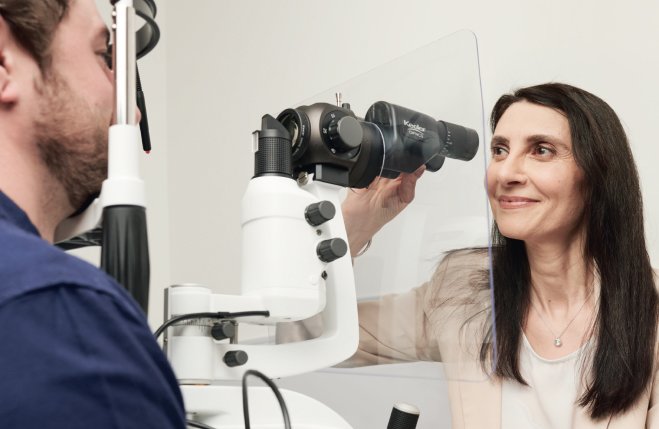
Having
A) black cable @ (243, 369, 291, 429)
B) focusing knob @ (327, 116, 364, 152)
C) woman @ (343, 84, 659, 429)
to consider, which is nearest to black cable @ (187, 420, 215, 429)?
black cable @ (243, 369, 291, 429)

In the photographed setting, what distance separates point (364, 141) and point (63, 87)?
396mm

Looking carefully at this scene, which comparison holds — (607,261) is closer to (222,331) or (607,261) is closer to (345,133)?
(345,133)

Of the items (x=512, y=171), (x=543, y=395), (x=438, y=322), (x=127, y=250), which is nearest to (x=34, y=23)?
(x=127, y=250)

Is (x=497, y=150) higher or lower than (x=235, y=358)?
higher

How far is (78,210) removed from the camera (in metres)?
0.73

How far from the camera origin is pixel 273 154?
88 centimetres

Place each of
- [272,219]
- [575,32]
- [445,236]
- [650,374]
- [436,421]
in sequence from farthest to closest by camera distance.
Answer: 1. [575,32]
2. [650,374]
3. [436,421]
4. [445,236]
5. [272,219]

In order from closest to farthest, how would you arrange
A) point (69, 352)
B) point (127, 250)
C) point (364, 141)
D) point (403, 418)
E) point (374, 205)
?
point (69, 352) → point (127, 250) → point (403, 418) → point (364, 141) → point (374, 205)

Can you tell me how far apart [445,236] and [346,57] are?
4.38 feet

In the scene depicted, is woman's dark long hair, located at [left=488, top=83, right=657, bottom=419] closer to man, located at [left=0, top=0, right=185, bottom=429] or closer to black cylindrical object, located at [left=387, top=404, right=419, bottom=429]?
black cylindrical object, located at [left=387, top=404, right=419, bottom=429]

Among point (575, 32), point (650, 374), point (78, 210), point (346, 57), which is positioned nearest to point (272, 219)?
point (78, 210)

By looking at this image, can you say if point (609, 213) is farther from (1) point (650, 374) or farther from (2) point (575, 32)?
(2) point (575, 32)

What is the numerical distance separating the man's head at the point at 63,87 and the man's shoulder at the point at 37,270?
0.64 ft

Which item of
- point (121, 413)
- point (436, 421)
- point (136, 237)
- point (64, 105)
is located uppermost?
point (64, 105)
